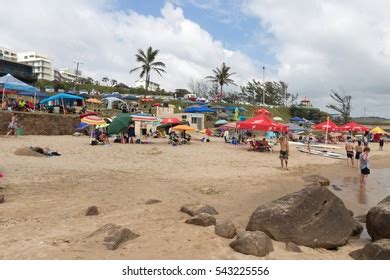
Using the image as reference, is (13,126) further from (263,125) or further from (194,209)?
(194,209)

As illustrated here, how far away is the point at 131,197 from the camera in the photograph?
32.4ft

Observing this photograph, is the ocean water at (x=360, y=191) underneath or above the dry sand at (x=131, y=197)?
underneath

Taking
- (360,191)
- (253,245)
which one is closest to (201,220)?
(253,245)

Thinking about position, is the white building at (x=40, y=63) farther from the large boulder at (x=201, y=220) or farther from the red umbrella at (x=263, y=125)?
the large boulder at (x=201, y=220)

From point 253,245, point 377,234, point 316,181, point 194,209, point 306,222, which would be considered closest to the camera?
point 253,245

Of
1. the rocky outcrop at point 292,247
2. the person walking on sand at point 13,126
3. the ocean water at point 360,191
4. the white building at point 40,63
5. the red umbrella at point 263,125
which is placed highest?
the white building at point 40,63

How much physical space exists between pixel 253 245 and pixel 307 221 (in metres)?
1.74

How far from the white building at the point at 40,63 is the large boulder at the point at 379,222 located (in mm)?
107402

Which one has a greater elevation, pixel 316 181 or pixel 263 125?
pixel 263 125

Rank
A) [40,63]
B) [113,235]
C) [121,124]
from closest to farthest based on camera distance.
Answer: [113,235] → [121,124] → [40,63]

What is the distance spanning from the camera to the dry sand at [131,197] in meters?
5.91

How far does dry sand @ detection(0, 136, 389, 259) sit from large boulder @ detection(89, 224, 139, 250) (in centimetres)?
11

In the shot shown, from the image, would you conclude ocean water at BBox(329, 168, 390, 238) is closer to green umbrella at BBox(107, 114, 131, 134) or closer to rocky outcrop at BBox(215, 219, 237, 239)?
rocky outcrop at BBox(215, 219, 237, 239)

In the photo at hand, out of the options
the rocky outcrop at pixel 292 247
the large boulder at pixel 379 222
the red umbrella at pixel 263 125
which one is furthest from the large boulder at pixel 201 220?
the red umbrella at pixel 263 125
